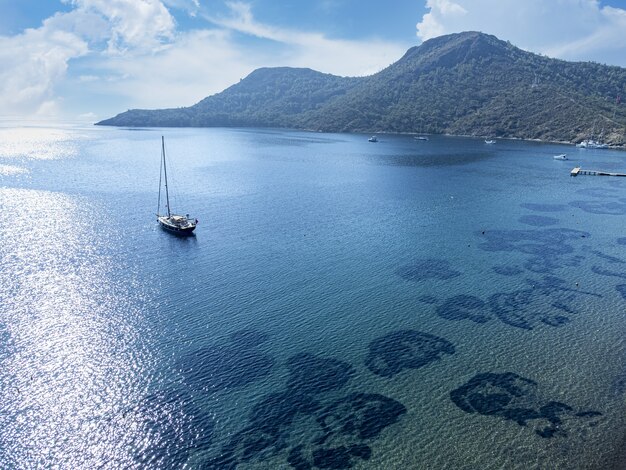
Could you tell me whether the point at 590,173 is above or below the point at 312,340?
above

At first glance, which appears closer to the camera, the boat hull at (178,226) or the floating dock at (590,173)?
the boat hull at (178,226)

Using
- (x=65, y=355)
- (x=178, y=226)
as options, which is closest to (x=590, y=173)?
(x=178, y=226)

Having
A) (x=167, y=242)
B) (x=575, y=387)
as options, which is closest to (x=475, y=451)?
(x=575, y=387)

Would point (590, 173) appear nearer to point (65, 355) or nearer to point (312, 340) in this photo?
point (312, 340)

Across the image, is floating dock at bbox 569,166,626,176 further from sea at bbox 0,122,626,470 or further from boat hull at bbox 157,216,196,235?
boat hull at bbox 157,216,196,235

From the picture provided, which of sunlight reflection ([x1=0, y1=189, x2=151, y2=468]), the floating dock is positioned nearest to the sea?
sunlight reflection ([x1=0, y1=189, x2=151, y2=468])

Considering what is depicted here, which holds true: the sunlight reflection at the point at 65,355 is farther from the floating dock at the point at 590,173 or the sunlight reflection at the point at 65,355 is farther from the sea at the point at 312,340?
the floating dock at the point at 590,173

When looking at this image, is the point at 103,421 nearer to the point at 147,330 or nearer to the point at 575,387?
the point at 147,330

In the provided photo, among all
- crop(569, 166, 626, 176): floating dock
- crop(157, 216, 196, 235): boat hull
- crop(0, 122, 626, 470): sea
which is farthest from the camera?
crop(569, 166, 626, 176): floating dock

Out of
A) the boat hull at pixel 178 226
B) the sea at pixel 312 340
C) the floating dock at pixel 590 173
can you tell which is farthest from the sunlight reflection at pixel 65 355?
the floating dock at pixel 590 173
